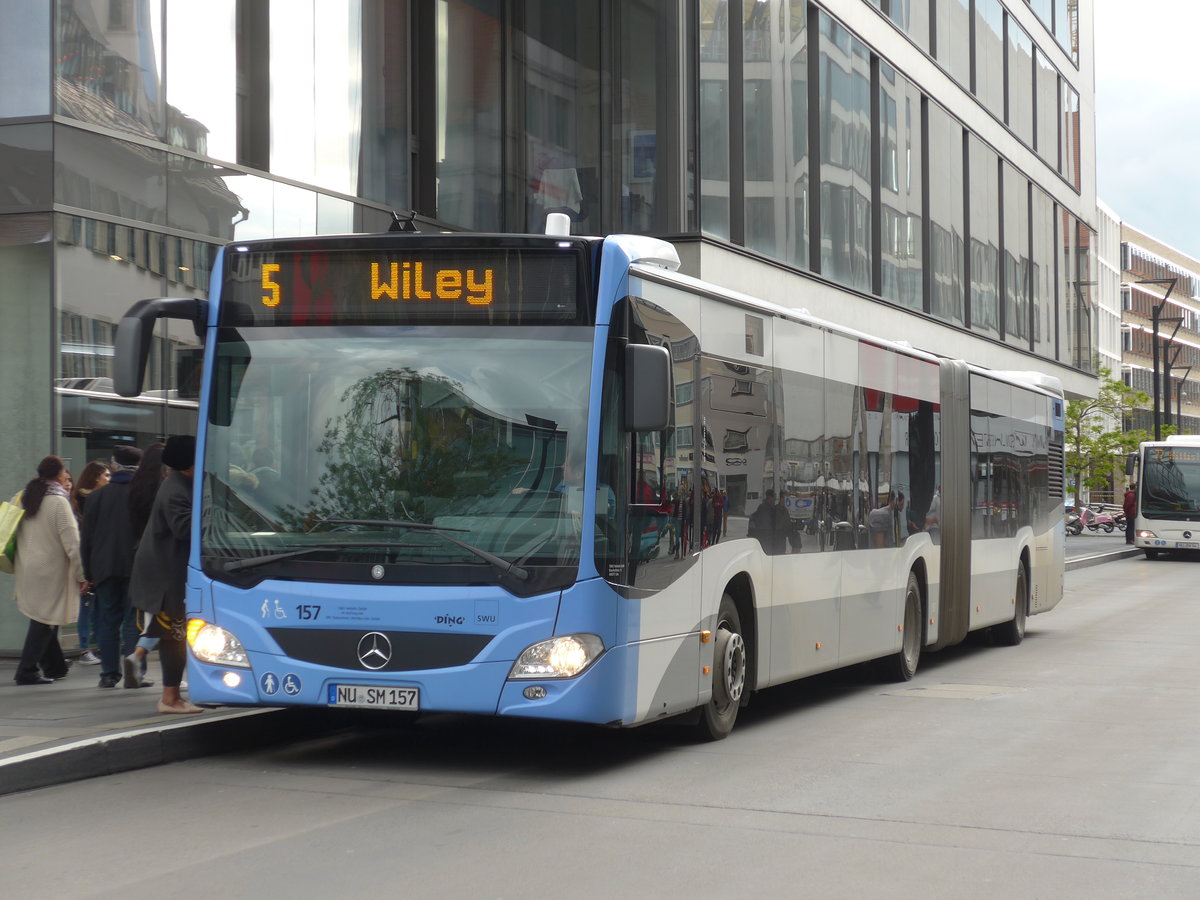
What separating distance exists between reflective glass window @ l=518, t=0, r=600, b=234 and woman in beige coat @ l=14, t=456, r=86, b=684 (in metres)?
11.3

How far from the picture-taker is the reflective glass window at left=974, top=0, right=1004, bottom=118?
3719cm

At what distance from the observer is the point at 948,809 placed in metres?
8.01

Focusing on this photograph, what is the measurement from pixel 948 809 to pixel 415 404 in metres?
3.37

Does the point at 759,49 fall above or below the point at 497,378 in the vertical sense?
above

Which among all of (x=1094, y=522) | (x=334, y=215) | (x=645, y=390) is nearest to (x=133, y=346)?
(x=645, y=390)

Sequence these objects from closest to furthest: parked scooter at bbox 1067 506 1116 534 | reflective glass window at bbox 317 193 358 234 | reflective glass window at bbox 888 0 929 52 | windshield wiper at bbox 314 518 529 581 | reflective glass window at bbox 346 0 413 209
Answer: windshield wiper at bbox 314 518 529 581
reflective glass window at bbox 317 193 358 234
reflective glass window at bbox 346 0 413 209
reflective glass window at bbox 888 0 929 52
parked scooter at bbox 1067 506 1116 534

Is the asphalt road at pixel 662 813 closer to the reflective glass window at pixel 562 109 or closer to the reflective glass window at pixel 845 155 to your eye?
the reflective glass window at pixel 562 109

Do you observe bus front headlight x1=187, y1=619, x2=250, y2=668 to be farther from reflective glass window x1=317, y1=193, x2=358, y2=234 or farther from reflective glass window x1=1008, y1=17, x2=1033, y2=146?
reflective glass window x1=1008, y1=17, x2=1033, y2=146

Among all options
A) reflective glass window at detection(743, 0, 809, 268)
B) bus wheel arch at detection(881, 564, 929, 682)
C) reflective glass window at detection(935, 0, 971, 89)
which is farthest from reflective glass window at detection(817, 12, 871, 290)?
bus wheel arch at detection(881, 564, 929, 682)

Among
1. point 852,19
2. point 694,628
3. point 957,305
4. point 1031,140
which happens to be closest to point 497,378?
point 694,628

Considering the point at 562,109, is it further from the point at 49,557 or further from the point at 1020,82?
the point at 1020,82

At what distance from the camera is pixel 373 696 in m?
8.68

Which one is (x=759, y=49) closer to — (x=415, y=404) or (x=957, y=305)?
(x=957, y=305)

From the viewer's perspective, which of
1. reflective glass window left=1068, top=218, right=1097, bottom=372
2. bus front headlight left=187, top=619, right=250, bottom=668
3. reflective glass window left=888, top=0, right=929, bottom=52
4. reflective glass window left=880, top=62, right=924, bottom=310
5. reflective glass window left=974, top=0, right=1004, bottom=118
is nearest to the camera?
bus front headlight left=187, top=619, right=250, bottom=668
